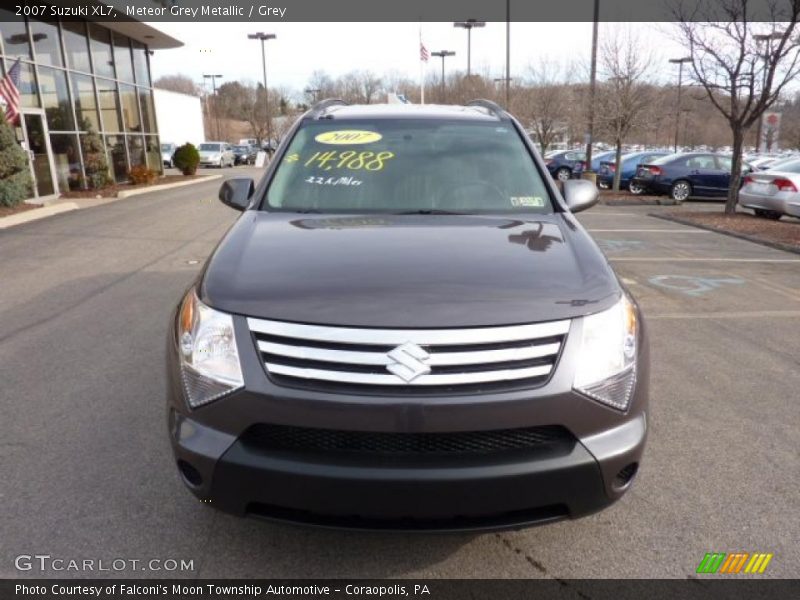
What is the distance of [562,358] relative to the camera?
208 centimetres

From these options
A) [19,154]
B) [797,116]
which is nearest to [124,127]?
[19,154]

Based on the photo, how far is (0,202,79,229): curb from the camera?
11980 millimetres

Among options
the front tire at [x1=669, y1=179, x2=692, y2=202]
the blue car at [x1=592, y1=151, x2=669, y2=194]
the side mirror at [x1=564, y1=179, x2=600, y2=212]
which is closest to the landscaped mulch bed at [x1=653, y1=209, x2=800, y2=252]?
the front tire at [x1=669, y1=179, x2=692, y2=202]

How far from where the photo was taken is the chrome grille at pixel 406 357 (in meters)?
2.00

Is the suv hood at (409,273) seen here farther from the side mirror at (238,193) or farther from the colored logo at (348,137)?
the colored logo at (348,137)

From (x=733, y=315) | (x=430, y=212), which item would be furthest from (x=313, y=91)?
(x=430, y=212)

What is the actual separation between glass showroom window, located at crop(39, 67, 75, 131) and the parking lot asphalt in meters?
12.4

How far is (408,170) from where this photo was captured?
3.51 meters

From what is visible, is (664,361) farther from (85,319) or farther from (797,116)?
(797,116)

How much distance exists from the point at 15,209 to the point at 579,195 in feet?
44.5

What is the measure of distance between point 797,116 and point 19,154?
57.2m

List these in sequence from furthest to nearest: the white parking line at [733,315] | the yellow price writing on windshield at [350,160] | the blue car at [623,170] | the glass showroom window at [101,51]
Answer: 1. the blue car at [623,170]
2. the glass showroom window at [101,51]
3. the white parking line at [733,315]
4. the yellow price writing on windshield at [350,160]

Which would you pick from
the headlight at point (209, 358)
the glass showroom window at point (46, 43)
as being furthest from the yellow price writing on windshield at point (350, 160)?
the glass showroom window at point (46, 43)

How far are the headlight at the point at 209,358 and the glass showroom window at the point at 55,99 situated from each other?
1779cm
